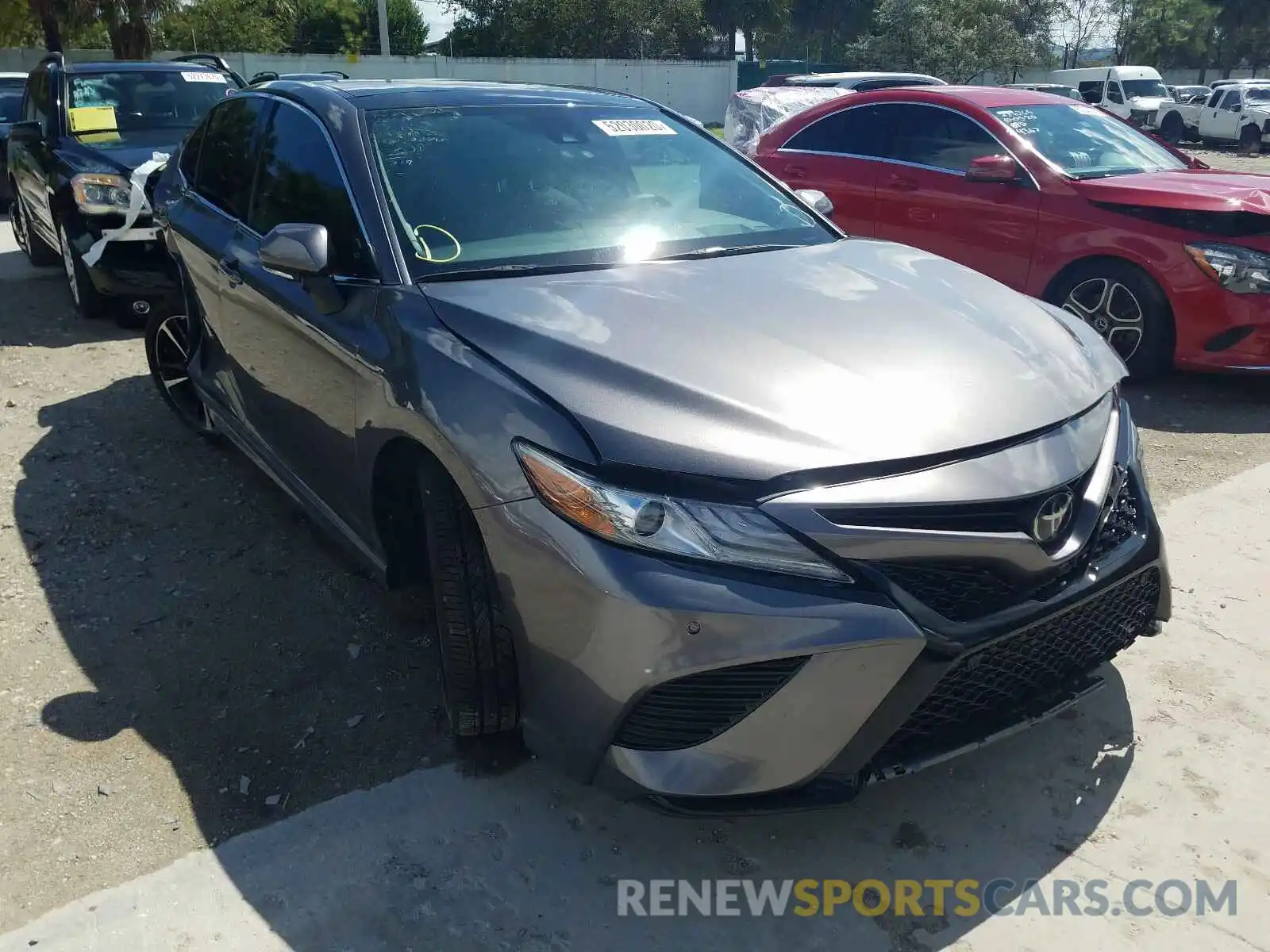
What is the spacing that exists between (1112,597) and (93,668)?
2950 millimetres

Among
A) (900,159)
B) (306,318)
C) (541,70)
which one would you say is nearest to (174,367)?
(306,318)

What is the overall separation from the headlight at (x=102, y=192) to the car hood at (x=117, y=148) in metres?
0.07

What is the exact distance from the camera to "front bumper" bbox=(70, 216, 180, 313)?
712 cm

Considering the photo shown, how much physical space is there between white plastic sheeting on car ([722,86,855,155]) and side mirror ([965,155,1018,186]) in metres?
4.93

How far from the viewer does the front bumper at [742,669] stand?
2.12 meters

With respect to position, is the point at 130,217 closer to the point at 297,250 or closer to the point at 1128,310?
the point at 297,250

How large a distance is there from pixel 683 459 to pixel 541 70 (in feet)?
121

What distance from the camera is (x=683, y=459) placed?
2.22 metres

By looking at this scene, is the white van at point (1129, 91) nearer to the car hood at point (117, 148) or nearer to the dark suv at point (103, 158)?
the dark suv at point (103, 158)

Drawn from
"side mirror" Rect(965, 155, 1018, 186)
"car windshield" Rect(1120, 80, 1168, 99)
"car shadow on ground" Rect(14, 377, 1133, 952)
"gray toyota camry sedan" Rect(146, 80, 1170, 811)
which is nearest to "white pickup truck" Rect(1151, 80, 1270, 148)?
"car windshield" Rect(1120, 80, 1168, 99)

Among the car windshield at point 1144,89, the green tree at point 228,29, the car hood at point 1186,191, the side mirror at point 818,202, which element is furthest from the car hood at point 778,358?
the car windshield at point 1144,89

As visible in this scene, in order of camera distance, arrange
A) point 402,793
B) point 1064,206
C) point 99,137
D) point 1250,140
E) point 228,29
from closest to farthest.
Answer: point 402,793 → point 1064,206 → point 99,137 → point 1250,140 → point 228,29

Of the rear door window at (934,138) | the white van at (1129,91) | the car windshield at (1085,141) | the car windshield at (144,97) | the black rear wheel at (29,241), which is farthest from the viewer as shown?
the white van at (1129,91)

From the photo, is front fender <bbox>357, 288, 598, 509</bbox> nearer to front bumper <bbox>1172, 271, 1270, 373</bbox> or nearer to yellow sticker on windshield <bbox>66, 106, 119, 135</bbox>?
front bumper <bbox>1172, 271, 1270, 373</bbox>
